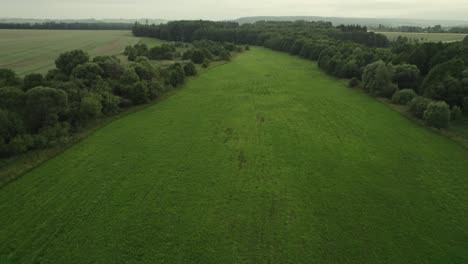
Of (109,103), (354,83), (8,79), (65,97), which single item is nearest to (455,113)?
(354,83)

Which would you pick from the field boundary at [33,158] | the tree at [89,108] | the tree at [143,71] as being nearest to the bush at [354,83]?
the tree at [143,71]

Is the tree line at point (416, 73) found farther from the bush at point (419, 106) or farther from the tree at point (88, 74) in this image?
the tree at point (88, 74)

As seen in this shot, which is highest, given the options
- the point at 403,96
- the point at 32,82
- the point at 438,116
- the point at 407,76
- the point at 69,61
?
the point at 69,61

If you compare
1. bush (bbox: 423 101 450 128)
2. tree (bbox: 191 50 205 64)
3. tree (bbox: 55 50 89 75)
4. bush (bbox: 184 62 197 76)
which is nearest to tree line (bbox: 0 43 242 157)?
tree (bbox: 55 50 89 75)

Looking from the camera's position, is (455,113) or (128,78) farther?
(128,78)

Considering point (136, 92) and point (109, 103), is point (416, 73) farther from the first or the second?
point (109, 103)

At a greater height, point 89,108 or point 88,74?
point 88,74
